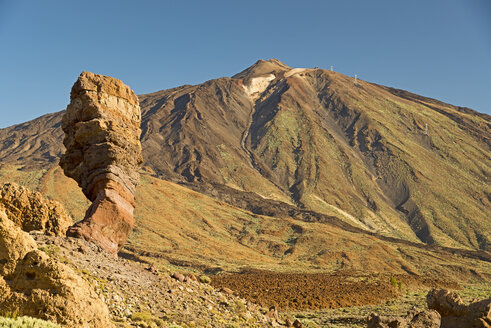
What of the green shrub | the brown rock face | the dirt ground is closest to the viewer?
the green shrub

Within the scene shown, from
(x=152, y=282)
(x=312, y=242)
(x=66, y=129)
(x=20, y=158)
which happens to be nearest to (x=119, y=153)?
(x=66, y=129)

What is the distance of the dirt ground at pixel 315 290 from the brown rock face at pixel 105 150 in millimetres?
17666

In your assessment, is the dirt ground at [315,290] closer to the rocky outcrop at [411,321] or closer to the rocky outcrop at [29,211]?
the rocky outcrop at [411,321]

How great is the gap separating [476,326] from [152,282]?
13.3 metres

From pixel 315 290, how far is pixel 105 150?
2998 centimetres

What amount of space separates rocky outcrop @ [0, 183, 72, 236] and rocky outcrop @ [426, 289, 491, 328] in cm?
1792

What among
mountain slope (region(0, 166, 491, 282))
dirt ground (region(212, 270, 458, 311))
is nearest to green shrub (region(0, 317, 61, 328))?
dirt ground (region(212, 270, 458, 311))

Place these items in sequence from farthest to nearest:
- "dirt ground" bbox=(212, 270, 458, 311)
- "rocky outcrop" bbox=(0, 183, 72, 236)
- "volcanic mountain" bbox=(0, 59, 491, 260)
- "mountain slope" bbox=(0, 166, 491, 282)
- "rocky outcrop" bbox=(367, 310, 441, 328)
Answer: "volcanic mountain" bbox=(0, 59, 491, 260), "mountain slope" bbox=(0, 166, 491, 282), "dirt ground" bbox=(212, 270, 458, 311), "rocky outcrop" bbox=(0, 183, 72, 236), "rocky outcrop" bbox=(367, 310, 441, 328)

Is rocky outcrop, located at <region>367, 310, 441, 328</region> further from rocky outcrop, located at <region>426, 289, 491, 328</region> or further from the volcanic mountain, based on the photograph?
the volcanic mountain

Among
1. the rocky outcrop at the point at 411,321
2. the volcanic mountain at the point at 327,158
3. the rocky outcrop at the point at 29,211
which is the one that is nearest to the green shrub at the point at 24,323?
the rocky outcrop at the point at 29,211

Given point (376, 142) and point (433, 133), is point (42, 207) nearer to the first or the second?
point (376, 142)

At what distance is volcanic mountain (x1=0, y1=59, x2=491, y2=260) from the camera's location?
120125 millimetres

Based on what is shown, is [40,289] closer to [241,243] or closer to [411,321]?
[411,321]

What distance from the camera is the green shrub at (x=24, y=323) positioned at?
8555 millimetres
